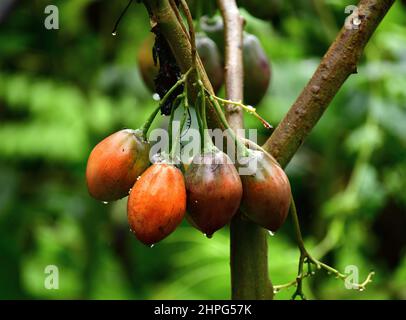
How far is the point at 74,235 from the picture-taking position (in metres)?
3.20

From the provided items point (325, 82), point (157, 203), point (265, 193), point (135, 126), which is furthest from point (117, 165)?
point (135, 126)

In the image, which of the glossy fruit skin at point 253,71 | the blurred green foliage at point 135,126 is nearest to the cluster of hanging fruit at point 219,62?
the glossy fruit skin at point 253,71

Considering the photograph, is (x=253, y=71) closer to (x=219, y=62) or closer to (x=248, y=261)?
(x=219, y=62)

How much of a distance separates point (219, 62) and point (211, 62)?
0.08 feet

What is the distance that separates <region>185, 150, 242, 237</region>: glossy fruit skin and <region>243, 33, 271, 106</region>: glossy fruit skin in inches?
13.3

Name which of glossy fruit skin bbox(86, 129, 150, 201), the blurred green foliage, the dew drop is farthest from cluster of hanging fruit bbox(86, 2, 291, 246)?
the blurred green foliage

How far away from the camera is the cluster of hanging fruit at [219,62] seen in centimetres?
117

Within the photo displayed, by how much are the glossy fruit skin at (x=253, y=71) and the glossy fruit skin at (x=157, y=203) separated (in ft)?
1.16

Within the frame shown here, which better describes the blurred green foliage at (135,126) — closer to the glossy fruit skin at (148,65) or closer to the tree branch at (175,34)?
the glossy fruit skin at (148,65)

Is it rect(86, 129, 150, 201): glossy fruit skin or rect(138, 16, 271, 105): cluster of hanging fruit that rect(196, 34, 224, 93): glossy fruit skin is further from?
rect(86, 129, 150, 201): glossy fruit skin

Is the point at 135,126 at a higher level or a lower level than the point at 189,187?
higher

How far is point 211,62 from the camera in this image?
116 cm

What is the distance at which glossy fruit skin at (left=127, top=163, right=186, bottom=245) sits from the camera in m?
0.87
